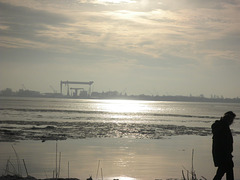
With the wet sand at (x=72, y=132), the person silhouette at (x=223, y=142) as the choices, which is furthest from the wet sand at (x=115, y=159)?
the person silhouette at (x=223, y=142)

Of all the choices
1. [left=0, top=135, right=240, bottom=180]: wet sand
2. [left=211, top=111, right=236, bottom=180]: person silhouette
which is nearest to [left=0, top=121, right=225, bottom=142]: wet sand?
[left=0, top=135, right=240, bottom=180]: wet sand

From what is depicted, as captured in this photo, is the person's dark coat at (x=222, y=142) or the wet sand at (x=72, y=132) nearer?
the person's dark coat at (x=222, y=142)

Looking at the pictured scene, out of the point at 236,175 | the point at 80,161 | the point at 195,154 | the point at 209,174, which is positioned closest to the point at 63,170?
the point at 80,161

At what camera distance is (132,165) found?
15.9 metres

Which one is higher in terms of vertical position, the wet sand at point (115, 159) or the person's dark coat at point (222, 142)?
the person's dark coat at point (222, 142)

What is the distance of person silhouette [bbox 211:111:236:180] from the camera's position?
28.5 ft

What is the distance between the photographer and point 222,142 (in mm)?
8766

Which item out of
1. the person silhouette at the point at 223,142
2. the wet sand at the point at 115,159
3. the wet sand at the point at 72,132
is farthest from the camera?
the wet sand at the point at 72,132

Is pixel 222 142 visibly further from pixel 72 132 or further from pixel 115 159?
pixel 72 132

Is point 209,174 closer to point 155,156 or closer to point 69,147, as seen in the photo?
point 155,156

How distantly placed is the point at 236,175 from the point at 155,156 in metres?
5.44

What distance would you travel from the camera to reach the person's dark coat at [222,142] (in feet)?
28.6

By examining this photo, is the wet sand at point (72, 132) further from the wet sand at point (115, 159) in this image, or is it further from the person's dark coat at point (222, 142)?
the person's dark coat at point (222, 142)

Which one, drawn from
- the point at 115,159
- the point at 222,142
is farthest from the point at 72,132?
the point at 222,142
